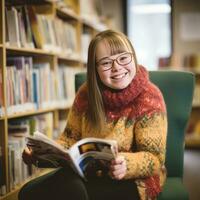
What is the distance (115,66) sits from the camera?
1401 millimetres

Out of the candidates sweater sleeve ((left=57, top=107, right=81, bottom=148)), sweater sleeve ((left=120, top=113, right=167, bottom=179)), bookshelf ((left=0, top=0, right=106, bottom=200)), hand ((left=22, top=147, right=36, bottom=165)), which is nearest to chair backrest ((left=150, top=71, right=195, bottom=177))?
sweater sleeve ((left=120, top=113, right=167, bottom=179))

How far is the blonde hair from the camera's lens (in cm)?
139

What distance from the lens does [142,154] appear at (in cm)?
124

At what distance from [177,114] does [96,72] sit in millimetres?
409

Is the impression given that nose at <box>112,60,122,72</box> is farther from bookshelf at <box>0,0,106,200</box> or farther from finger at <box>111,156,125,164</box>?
bookshelf at <box>0,0,106,200</box>

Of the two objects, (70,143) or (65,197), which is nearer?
(65,197)

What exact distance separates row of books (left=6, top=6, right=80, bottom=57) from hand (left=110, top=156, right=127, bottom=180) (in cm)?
120

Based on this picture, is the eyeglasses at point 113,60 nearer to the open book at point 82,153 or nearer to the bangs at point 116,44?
the bangs at point 116,44

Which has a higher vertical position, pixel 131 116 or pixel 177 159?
pixel 131 116

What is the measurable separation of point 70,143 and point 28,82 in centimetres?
90

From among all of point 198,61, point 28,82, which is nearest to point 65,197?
point 28,82

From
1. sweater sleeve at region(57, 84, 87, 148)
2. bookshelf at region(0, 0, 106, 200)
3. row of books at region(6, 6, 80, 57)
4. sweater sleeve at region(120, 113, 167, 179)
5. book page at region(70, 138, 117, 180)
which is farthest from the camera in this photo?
row of books at region(6, 6, 80, 57)

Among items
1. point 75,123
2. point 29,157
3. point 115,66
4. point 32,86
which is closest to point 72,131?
point 75,123

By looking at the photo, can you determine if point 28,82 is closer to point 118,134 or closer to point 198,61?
point 118,134
